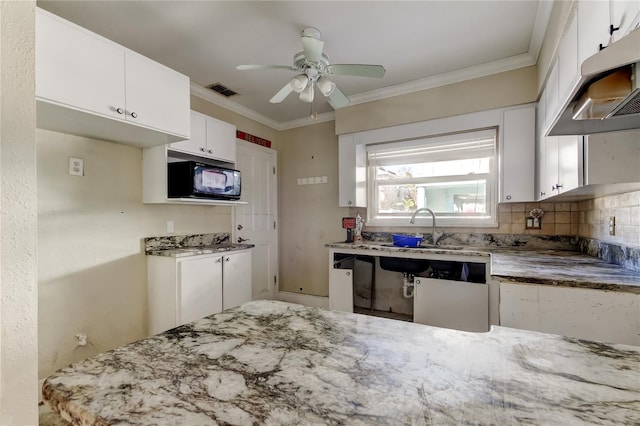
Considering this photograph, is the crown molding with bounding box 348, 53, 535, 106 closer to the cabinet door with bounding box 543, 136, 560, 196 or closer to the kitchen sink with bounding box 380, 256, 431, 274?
the cabinet door with bounding box 543, 136, 560, 196

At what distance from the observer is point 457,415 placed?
0.44 metres

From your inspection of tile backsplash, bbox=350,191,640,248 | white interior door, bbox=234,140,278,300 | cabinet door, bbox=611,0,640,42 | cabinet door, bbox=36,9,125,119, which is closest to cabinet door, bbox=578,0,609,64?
cabinet door, bbox=611,0,640,42

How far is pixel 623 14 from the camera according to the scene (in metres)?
0.97

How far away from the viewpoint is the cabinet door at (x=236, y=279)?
2.72m

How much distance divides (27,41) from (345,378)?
1.28m

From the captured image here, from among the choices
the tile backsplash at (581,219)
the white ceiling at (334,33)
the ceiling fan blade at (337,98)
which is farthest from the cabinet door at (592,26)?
the ceiling fan blade at (337,98)

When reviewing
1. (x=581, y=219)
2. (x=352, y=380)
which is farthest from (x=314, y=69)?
(x=581, y=219)

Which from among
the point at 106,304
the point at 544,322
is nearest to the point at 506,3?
the point at 544,322

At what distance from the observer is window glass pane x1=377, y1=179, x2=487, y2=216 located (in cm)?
298

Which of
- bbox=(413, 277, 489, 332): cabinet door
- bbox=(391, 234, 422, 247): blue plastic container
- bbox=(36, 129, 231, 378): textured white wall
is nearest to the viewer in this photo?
bbox=(36, 129, 231, 378): textured white wall

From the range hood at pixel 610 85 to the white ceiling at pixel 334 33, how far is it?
1.42m

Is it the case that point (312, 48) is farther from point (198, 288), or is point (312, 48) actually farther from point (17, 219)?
point (198, 288)

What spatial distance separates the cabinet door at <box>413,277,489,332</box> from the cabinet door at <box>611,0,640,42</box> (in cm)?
183

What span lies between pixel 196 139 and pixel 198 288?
4.49ft
